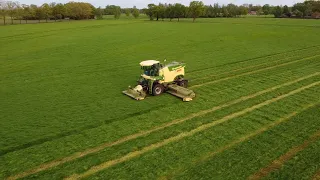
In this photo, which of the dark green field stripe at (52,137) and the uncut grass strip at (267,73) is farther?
the uncut grass strip at (267,73)

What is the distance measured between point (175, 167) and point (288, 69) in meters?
17.7

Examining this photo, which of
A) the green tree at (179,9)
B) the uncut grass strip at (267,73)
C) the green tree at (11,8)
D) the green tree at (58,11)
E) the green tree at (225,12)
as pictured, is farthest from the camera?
the green tree at (225,12)

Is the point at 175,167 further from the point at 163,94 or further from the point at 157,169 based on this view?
the point at 163,94

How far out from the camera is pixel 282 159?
10531 millimetres

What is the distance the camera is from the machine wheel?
17.5 metres

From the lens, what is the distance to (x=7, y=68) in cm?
2744

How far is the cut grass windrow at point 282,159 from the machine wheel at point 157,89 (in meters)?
8.61

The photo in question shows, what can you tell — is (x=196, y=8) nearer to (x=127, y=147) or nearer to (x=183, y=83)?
(x=183, y=83)

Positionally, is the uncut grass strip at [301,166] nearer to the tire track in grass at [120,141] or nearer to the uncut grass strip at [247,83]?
the tire track in grass at [120,141]

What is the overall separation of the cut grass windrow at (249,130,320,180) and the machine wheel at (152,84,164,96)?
8615 millimetres

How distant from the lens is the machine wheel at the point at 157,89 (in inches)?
691

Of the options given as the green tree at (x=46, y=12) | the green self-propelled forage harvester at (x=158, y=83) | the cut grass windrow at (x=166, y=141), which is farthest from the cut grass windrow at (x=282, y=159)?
the green tree at (x=46, y=12)

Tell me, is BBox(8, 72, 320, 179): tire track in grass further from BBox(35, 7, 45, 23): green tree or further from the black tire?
BBox(35, 7, 45, 23): green tree

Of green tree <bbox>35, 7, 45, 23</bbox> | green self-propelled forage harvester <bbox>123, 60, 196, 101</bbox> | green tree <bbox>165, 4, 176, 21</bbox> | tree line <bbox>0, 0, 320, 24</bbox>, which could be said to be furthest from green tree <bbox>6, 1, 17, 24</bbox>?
green self-propelled forage harvester <bbox>123, 60, 196, 101</bbox>
